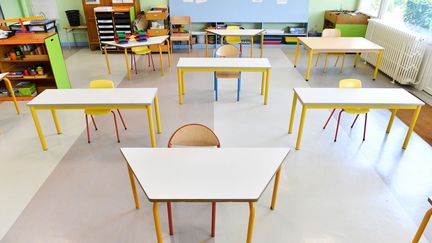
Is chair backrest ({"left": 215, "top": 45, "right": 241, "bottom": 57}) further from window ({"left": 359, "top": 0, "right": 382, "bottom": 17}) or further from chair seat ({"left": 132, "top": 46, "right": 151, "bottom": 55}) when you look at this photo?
window ({"left": 359, "top": 0, "right": 382, "bottom": 17})

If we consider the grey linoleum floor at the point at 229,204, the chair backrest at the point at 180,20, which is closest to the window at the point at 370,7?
the grey linoleum floor at the point at 229,204

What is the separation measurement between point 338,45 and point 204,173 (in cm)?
462

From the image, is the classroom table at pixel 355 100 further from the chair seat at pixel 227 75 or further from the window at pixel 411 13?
the window at pixel 411 13

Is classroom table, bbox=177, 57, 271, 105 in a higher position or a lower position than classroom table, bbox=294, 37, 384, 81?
lower

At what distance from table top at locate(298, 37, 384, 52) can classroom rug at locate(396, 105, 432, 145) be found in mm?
1479

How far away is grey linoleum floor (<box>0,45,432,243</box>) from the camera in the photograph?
2406mm

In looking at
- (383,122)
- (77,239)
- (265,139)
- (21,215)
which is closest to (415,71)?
(383,122)

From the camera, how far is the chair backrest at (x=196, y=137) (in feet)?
8.16

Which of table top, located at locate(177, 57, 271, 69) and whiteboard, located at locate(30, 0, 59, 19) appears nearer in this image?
table top, located at locate(177, 57, 271, 69)

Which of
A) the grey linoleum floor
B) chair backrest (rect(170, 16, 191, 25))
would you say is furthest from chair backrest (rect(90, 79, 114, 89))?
chair backrest (rect(170, 16, 191, 25))

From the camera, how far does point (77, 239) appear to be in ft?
7.62

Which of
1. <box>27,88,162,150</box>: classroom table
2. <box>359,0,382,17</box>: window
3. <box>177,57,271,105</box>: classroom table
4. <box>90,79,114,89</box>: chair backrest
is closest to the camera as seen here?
<box>27,88,162,150</box>: classroom table

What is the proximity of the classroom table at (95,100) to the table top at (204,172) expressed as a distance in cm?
102

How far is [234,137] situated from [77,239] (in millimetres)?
2070
